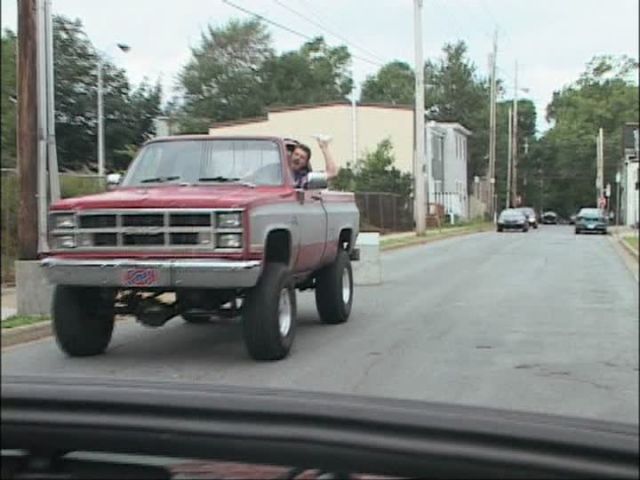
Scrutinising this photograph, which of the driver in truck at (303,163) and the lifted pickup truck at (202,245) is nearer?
the lifted pickup truck at (202,245)

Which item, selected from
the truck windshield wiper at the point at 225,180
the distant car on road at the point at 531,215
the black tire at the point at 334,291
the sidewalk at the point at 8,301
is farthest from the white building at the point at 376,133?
the sidewalk at the point at 8,301

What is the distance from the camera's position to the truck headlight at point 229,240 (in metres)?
6.97

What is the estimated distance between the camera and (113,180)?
5129mm

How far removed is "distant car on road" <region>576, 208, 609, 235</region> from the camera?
323 centimetres

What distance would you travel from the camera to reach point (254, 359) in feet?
24.6

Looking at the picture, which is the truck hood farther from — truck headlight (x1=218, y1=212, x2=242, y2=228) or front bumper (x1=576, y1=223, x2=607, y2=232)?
front bumper (x1=576, y1=223, x2=607, y2=232)

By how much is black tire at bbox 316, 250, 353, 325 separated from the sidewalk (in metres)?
4.39

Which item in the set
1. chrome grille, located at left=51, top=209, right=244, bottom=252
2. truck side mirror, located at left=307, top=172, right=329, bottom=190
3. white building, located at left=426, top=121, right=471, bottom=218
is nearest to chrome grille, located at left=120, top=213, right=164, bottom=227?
chrome grille, located at left=51, top=209, right=244, bottom=252

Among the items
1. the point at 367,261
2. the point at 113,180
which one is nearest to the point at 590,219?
the point at 113,180

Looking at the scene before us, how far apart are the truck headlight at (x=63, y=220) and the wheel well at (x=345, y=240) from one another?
193 cm

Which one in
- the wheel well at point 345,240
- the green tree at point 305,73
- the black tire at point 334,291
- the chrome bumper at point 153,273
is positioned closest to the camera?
the green tree at point 305,73

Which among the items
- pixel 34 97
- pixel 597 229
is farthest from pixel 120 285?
pixel 597 229

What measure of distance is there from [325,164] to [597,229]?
2987 millimetres

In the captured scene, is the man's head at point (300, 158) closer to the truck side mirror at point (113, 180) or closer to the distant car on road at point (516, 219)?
the truck side mirror at point (113, 180)
